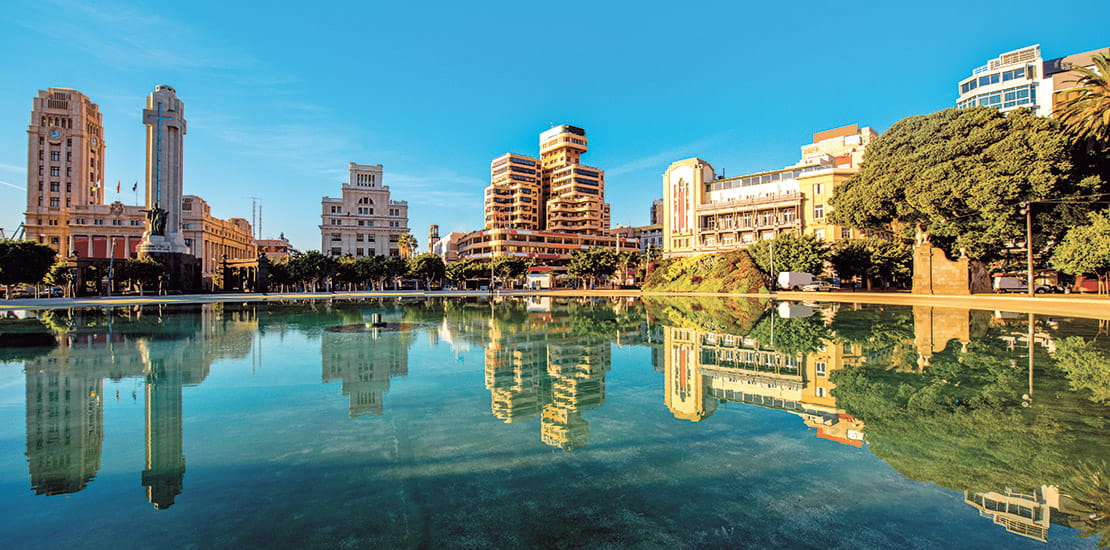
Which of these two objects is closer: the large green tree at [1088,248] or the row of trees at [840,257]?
the large green tree at [1088,248]

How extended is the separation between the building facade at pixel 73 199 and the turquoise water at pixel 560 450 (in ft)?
367

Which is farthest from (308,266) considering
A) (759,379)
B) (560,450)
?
(560,450)

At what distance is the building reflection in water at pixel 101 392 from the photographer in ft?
20.8

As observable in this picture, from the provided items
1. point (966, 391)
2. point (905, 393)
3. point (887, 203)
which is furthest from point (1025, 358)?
point (887, 203)

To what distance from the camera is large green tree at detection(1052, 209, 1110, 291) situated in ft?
111

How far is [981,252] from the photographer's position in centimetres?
4331

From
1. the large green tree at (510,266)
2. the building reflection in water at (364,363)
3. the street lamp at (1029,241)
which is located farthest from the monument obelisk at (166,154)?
the street lamp at (1029,241)

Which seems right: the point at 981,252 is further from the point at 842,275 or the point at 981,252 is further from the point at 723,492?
the point at 723,492

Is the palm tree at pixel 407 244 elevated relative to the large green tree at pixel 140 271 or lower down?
elevated

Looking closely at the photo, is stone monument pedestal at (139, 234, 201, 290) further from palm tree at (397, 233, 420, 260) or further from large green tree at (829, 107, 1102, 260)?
large green tree at (829, 107, 1102, 260)

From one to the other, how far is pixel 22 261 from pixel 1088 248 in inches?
3285

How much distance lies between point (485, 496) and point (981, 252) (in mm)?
53473

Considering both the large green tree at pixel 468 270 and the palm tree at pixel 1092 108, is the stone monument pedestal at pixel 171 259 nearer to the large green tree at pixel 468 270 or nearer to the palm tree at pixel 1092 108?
the large green tree at pixel 468 270

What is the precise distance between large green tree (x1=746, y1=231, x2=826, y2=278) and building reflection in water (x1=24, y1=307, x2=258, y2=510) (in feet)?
186
